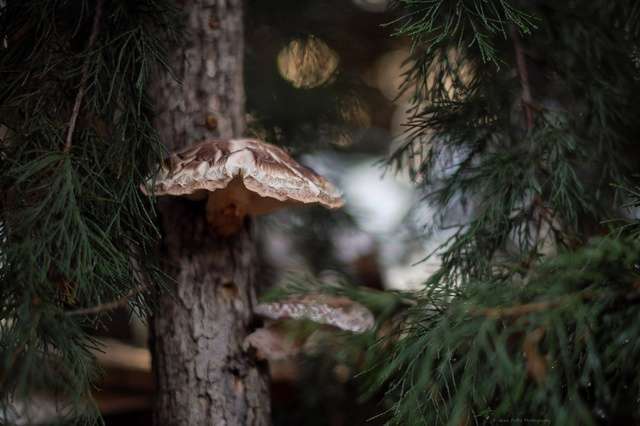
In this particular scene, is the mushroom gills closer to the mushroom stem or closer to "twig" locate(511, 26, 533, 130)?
the mushroom stem

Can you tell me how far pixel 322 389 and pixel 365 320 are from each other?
3.57 ft

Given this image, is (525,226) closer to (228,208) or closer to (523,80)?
(523,80)

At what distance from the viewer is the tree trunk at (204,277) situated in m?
1.41

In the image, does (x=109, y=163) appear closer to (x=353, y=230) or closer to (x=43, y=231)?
(x=43, y=231)

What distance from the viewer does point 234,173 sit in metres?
1.20

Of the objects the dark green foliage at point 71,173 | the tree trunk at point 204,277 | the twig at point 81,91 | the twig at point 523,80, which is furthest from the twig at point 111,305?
the twig at point 523,80

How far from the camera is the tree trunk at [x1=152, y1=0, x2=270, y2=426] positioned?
1410 mm

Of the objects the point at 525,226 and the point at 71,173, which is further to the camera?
the point at 525,226

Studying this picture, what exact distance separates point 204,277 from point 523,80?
40.0 inches

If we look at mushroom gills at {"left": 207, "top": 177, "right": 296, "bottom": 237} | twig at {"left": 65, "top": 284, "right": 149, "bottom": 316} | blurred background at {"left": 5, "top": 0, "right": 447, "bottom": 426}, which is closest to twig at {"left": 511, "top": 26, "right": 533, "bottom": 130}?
blurred background at {"left": 5, "top": 0, "right": 447, "bottom": 426}

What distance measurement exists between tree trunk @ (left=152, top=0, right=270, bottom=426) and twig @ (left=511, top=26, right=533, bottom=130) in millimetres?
777

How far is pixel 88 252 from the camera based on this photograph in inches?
42.7

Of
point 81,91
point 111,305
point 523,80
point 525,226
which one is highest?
point 523,80

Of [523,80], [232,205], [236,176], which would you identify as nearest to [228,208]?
[232,205]
